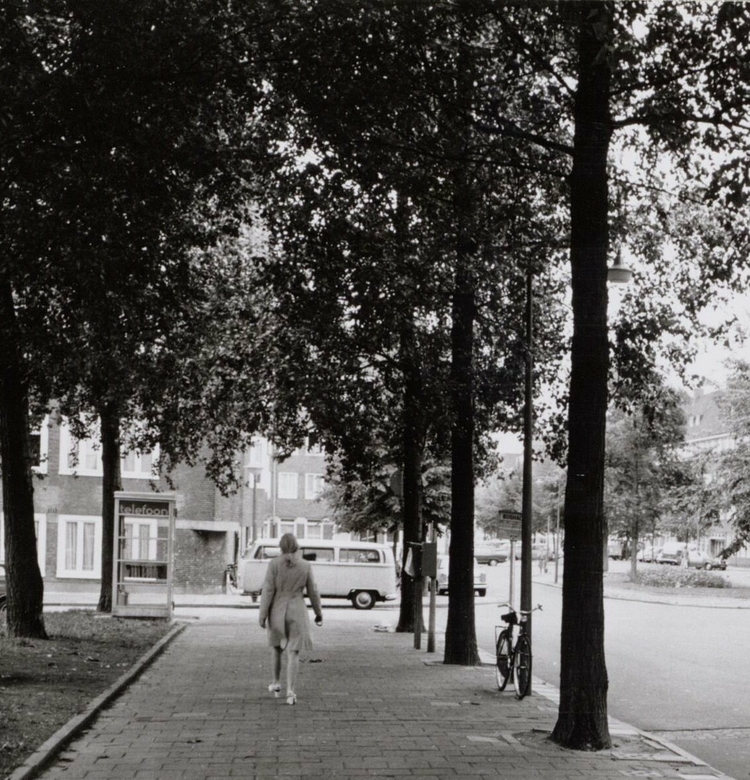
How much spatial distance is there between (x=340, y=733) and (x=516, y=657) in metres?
3.62

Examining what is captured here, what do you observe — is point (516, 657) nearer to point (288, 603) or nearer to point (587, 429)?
point (288, 603)

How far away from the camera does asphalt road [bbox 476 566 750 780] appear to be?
40.5 ft

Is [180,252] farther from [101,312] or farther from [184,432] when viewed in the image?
[184,432]

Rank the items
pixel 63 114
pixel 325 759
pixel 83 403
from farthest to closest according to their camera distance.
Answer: pixel 83 403
pixel 63 114
pixel 325 759

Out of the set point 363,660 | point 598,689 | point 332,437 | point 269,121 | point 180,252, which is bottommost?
point 363,660

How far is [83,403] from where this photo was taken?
24453 millimetres

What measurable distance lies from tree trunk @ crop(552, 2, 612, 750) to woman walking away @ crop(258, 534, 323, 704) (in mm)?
3470

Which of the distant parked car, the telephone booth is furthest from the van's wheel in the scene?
the distant parked car

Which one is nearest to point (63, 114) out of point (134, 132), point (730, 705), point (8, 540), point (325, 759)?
point (134, 132)

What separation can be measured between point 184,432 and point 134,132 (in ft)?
45.6

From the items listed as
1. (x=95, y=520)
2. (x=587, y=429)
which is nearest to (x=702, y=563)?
(x=95, y=520)

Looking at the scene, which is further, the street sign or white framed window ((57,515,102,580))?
white framed window ((57,515,102,580))

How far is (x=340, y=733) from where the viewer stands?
1080 cm

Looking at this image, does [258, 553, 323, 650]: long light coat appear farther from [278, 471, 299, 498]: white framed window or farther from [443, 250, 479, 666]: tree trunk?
[278, 471, 299, 498]: white framed window
